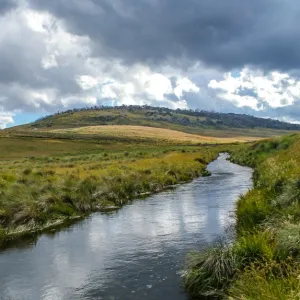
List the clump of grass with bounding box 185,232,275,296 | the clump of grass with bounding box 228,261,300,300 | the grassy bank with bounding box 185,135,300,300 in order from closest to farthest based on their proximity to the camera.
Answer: the clump of grass with bounding box 228,261,300,300
the grassy bank with bounding box 185,135,300,300
the clump of grass with bounding box 185,232,275,296

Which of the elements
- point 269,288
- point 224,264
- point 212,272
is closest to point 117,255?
point 212,272

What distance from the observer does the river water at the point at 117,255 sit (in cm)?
1389

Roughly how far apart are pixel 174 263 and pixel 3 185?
1610 cm

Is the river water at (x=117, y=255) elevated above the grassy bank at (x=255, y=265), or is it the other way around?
the grassy bank at (x=255, y=265)

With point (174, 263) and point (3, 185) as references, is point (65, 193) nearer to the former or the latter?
point (3, 185)

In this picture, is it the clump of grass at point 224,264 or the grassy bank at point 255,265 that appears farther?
the clump of grass at point 224,264

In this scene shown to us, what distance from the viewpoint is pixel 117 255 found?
57.8 feet

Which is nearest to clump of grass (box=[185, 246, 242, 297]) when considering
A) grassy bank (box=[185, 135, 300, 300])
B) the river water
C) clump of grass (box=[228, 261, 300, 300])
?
grassy bank (box=[185, 135, 300, 300])

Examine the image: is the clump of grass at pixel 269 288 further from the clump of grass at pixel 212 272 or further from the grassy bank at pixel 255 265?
the clump of grass at pixel 212 272

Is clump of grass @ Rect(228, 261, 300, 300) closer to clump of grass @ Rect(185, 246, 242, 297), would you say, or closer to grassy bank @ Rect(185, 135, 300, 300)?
grassy bank @ Rect(185, 135, 300, 300)

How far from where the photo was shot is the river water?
13.9 meters

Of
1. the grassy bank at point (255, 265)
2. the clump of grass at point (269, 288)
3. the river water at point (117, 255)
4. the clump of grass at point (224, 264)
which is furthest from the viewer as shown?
the river water at point (117, 255)

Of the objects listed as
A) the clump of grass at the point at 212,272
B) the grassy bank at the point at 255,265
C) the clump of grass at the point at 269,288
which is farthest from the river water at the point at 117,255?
the clump of grass at the point at 269,288

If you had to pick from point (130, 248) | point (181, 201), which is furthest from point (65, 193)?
point (130, 248)
